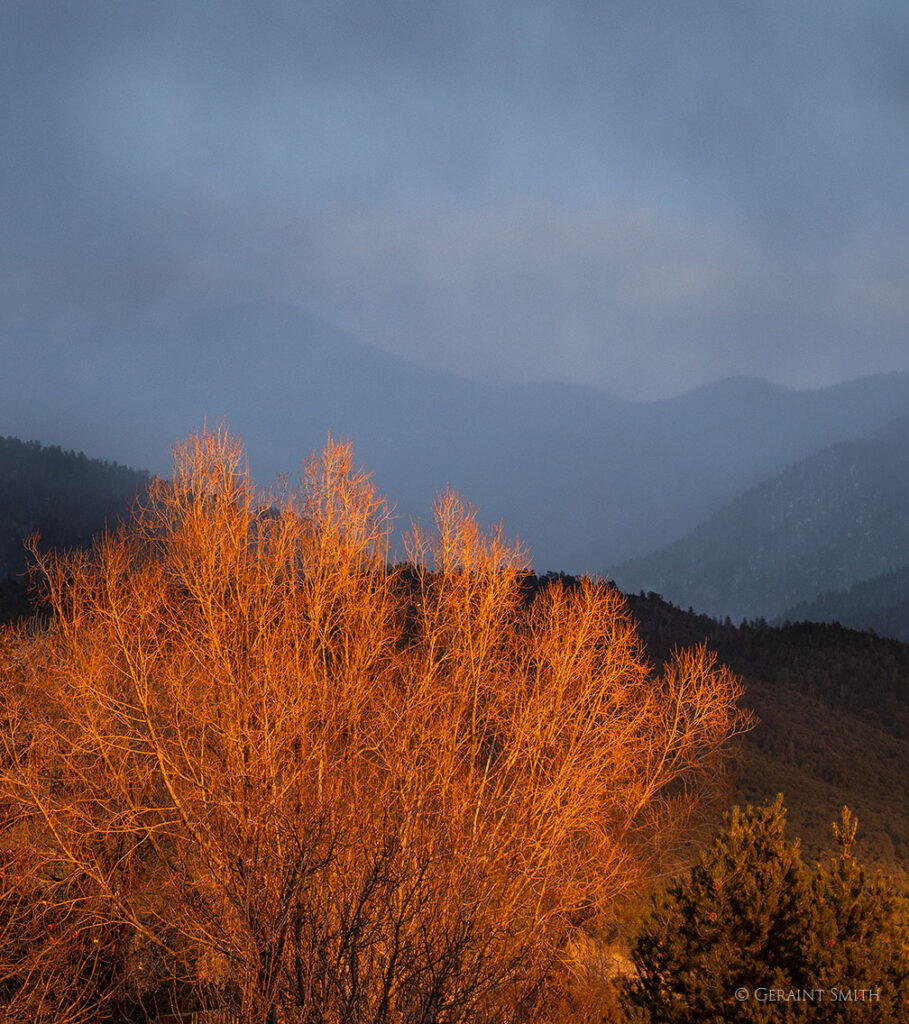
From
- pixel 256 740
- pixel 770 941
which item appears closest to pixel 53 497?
pixel 256 740

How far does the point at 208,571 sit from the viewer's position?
14.5 m

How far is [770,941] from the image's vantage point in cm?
859

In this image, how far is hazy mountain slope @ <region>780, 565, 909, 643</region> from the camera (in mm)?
147750

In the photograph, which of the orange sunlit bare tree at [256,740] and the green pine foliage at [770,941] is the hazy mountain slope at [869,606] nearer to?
the orange sunlit bare tree at [256,740]

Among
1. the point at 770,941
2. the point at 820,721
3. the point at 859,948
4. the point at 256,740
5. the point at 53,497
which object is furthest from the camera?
the point at 53,497

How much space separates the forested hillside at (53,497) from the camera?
9944 cm

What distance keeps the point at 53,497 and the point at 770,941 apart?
120267 mm

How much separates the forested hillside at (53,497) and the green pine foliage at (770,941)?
89.3m

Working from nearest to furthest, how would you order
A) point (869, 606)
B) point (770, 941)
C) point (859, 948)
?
point (859, 948) < point (770, 941) < point (869, 606)

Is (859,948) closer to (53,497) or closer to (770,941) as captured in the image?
(770,941)

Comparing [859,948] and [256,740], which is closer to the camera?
[859,948]

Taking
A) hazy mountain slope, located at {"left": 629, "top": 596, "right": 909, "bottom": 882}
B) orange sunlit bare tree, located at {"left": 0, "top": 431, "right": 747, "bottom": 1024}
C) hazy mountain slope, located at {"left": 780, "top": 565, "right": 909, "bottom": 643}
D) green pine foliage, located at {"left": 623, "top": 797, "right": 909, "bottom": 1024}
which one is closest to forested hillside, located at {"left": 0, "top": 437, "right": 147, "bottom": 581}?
hazy mountain slope, located at {"left": 629, "top": 596, "right": 909, "bottom": 882}

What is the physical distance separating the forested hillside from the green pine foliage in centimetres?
8926

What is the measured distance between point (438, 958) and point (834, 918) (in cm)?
419
